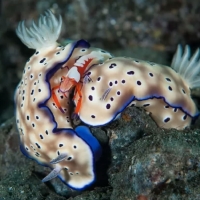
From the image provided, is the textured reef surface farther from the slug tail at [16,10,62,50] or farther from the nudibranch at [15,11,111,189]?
the slug tail at [16,10,62,50]

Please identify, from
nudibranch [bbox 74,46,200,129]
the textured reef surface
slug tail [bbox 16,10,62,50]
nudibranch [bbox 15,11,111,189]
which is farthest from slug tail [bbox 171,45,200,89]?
slug tail [bbox 16,10,62,50]

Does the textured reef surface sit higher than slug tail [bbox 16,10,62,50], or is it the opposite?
slug tail [bbox 16,10,62,50]

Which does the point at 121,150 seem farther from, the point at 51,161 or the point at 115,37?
the point at 115,37

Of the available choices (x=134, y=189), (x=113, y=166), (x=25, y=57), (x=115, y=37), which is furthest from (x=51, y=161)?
(x=25, y=57)

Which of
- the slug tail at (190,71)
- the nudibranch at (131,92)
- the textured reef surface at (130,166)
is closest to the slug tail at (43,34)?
the nudibranch at (131,92)

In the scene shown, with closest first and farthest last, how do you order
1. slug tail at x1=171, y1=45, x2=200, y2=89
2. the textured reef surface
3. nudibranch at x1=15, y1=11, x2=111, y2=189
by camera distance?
the textured reef surface
nudibranch at x1=15, y1=11, x2=111, y2=189
slug tail at x1=171, y1=45, x2=200, y2=89

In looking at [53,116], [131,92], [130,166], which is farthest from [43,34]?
[130,166]

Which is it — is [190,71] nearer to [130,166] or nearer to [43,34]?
[130,166]
